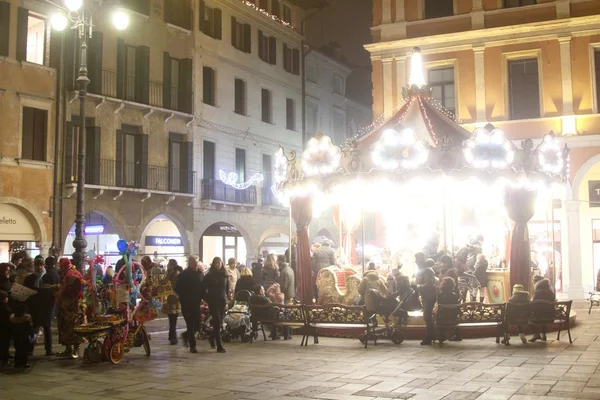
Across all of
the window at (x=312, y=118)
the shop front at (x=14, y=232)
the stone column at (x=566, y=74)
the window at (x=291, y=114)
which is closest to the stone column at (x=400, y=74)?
the stone column at (x=566, y=74)

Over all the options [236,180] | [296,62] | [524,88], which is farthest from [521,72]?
[296,62]

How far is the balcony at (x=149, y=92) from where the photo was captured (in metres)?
25.6

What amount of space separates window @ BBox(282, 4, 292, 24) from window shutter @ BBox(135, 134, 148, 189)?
507 inches

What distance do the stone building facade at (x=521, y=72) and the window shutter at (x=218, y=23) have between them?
24.5ft

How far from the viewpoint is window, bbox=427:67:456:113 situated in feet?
86.8

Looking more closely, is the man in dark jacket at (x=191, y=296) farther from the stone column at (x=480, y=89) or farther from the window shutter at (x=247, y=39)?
the window shutter at (x=247, y=39)

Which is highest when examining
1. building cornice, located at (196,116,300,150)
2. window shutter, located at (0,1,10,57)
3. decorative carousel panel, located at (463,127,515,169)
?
window shutter, located at (0,1,10,57)

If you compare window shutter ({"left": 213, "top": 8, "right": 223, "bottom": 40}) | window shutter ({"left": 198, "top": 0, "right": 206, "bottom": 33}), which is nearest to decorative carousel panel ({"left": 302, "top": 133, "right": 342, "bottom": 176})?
window shutter ({"left": 198, "top": 0, "right": 206, "bottom": 33})

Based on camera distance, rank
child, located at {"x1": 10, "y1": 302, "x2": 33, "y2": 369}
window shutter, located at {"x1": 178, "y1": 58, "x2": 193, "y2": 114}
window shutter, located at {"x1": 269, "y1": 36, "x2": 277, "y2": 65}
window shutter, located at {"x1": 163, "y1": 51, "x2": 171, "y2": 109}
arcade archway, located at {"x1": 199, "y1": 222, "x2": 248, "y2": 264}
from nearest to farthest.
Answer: child, located at {"x1": 10, "y1": 302, "x2": 33, "y2": 369}
window shutter, located at {"x1": 163, "y1": 51, "x2": 171, "y2": 109}
window shutter, located at {"x1": 178, "y1": 58, "x2": 193, "y2": 114}
arcade archway, located at {"x1": 199, "y1": 222, "x2": 248, "y2": 264}
window shutter, located at {"x1": 269, "y1": 36, "x2": 277, "y2": 65}

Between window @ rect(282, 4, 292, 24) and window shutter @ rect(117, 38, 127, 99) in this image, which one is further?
window @ rect(282, 4, 292, 24)

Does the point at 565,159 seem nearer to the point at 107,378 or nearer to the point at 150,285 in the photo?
the point at 150,285

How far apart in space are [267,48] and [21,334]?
2539cm

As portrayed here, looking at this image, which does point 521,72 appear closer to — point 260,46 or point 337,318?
point 260,46

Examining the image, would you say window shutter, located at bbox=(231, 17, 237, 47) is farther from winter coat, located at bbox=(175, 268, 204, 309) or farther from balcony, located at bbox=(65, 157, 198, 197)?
winter coat, located at bbox=(175, 268, 204, 309)
